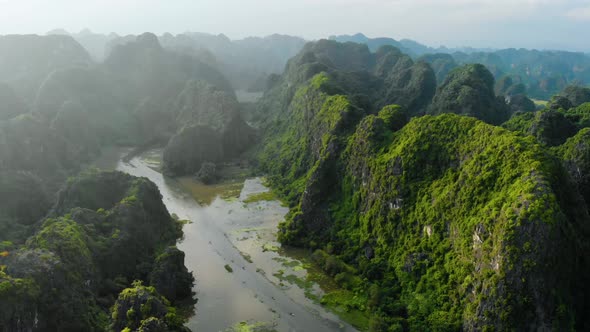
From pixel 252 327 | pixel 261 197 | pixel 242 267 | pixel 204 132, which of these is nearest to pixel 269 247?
pixel 242 267

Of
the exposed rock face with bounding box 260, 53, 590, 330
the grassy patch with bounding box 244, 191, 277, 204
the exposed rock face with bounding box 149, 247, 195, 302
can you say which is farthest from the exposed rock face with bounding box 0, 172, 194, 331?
the exposed rock face with bounding box 260, 53, 590, 330

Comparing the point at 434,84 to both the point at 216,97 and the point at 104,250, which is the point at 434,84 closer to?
the point at 216,97

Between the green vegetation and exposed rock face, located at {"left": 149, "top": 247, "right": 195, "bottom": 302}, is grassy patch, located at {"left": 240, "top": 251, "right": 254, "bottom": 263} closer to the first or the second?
exposed rock face, located at {"left": 149, "top": 247, "right": 195, "bottom": 302}

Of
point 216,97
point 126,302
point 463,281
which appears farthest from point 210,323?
point 216,97

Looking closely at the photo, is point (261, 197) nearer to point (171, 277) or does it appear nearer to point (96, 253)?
point (171, 277)

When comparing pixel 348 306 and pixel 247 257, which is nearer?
pixel 348 306

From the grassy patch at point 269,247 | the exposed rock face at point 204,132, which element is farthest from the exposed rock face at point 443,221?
the exposed rock face at point 204,132

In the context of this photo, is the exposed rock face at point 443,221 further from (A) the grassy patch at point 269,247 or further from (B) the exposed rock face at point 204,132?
(B) the exposed rock face at point 204,132

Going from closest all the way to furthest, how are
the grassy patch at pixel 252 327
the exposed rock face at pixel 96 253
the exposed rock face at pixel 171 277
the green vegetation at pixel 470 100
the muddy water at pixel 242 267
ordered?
the exposed rock face at pixel 96 253
the grassy patch at pixel 252 327
the muddy water at pixel 242 267
the exposed rock face at pixel 171 277
the green vegetation at pixel 470 100
